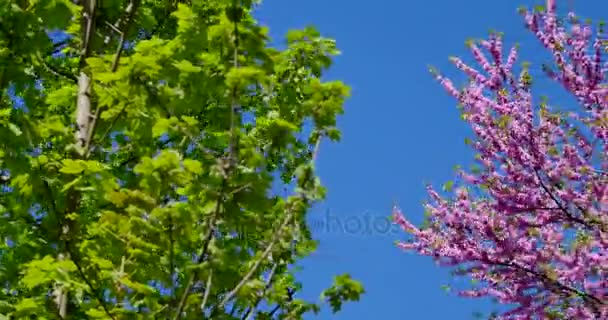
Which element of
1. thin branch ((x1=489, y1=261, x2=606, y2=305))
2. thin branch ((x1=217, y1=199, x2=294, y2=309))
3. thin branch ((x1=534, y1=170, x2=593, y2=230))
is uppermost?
thin branch ((x1=534, y1=170, x2=593, y2=230))

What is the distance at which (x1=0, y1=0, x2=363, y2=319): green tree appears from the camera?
4922mm

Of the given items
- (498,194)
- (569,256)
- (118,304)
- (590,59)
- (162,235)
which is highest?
(590,59)

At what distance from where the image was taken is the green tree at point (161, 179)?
4.92 metres

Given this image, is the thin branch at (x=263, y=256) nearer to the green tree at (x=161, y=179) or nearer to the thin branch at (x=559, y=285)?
the green tree at (x=161, y=179)

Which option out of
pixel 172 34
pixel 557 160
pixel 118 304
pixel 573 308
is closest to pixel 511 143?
pixel 557 160

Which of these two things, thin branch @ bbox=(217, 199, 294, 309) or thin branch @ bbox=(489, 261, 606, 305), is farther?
thin branch @ bbox=(489, 261, 606, 305)

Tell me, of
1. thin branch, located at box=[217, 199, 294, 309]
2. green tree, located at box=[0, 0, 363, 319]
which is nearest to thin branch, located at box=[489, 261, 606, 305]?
green tree, located at box=[0, 0, 363, 319]

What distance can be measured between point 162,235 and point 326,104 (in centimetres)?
151

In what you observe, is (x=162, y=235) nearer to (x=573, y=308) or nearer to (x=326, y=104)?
(x=326, y=104)

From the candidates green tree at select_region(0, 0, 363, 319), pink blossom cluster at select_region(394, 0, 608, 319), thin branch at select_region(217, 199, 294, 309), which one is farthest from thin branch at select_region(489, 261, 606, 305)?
thin branch at select_region(217, 199, 294, 309)

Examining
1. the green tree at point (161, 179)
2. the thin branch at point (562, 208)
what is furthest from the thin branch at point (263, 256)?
the thin branch at point (562, 208)

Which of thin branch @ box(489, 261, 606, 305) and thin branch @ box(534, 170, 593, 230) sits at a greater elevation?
thin branch @ box(534, 170, 593, 230)

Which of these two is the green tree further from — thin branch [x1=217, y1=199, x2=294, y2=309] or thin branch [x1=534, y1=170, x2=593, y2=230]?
thin branch [x1=534, y1=170, x2=593, y2=230]

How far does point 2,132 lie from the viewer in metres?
5.79
